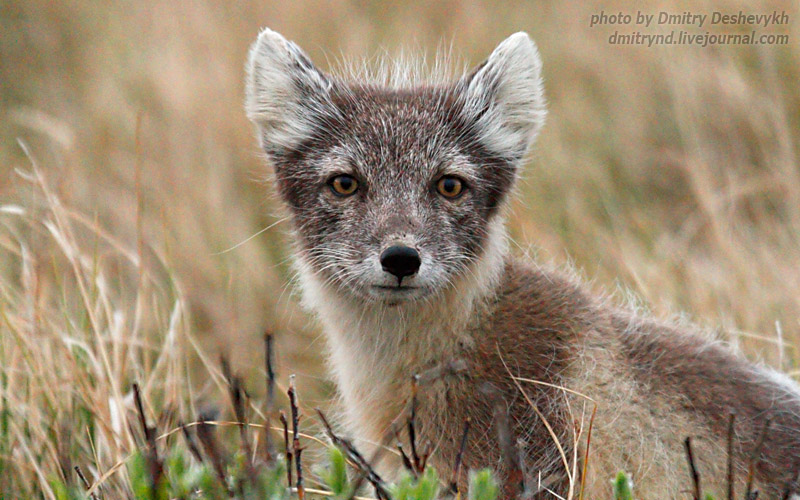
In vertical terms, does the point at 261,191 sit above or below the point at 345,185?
below

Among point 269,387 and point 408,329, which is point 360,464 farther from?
point 408,329

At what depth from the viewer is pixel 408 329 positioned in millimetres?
4230

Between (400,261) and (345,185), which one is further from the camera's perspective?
(345,185)

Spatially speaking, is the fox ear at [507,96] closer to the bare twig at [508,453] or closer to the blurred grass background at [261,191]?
the blurred grass background at [261,191]

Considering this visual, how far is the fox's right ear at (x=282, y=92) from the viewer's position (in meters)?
4.49

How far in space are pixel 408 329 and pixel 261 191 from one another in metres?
5.30

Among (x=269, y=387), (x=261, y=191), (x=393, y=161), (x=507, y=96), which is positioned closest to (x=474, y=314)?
(x=393, y=161)

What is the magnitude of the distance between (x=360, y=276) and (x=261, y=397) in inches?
128

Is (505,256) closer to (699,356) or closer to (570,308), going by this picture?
(570,308)

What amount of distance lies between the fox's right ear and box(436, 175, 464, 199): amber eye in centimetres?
72

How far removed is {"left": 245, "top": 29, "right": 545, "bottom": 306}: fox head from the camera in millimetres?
3979

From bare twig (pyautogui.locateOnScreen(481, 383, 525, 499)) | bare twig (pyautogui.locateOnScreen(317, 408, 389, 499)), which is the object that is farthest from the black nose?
bare twig (pyautogui.locateOnScreen(317, 408, 389, 499))

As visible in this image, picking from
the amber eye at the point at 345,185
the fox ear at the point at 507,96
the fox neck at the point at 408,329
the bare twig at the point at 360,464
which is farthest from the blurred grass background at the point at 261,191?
the bare twig at the point at 360,464

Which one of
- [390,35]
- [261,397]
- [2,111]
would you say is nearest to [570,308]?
[261,397]
